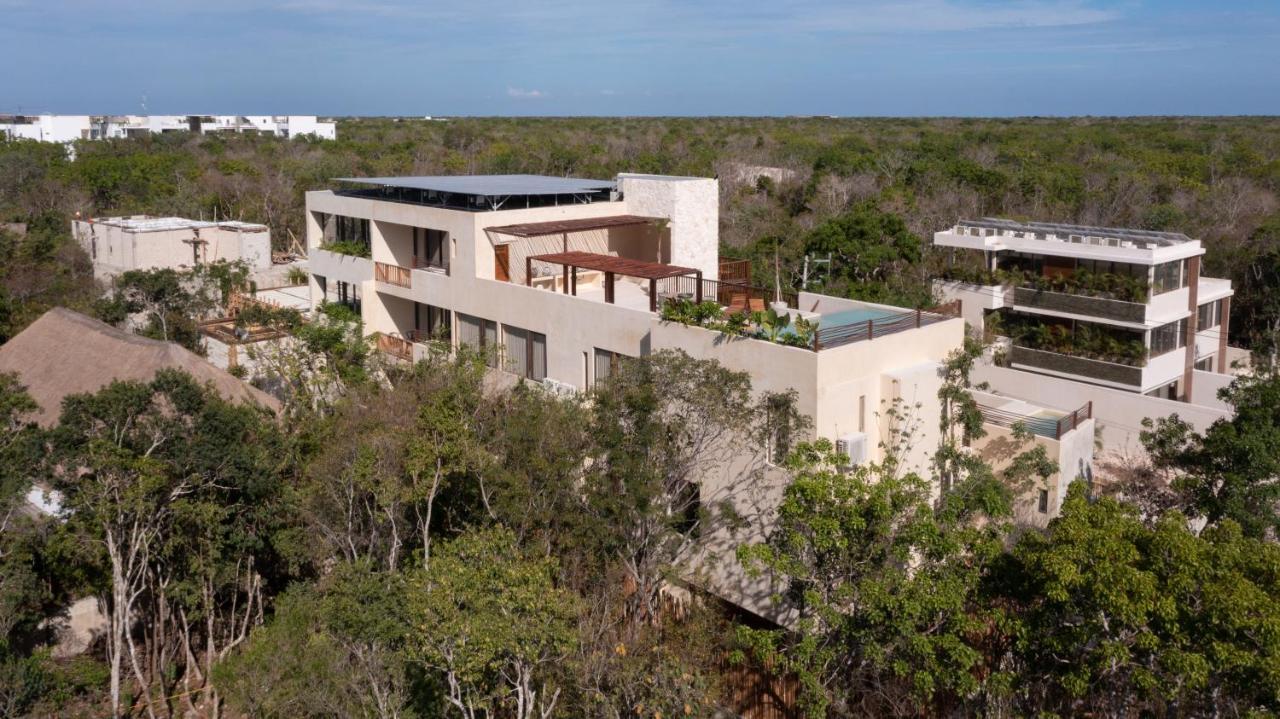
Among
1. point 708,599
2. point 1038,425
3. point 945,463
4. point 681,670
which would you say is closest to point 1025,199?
point 1038,425

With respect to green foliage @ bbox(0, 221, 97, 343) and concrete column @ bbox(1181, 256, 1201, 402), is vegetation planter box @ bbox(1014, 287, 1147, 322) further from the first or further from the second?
green foliage @ bbox(0, 221, 97, 343)

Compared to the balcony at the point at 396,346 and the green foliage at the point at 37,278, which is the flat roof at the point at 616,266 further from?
the green foliage at the point at 37,278

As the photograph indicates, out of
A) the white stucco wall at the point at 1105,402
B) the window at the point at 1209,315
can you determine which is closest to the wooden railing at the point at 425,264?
the white stucco wall at the point at 1105,402

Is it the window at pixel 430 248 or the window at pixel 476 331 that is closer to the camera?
the window at pixel 476 331

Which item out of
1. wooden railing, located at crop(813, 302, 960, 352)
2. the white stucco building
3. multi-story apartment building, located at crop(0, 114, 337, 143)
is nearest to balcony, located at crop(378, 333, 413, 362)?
wooden railing, located at crop(813, 302, 960, 352)

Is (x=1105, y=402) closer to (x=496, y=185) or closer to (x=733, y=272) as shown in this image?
(x=733, y=272)

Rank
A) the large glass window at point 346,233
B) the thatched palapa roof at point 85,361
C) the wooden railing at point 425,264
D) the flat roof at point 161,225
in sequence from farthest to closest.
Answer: the flat roof at point 161,225
the large glass window at point 346,233
the wooden railing at point 425,264
the thatched palapa roof at point 85,361

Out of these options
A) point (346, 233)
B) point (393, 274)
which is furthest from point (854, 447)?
point (346, 233)
